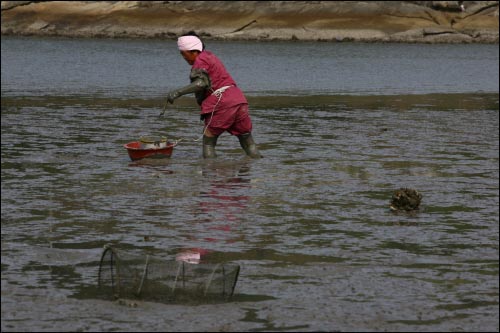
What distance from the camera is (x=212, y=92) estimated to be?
1562 cm

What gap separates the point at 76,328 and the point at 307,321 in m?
1.56

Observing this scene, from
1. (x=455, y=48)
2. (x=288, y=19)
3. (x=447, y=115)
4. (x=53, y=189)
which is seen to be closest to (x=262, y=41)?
(x=288, y=19)

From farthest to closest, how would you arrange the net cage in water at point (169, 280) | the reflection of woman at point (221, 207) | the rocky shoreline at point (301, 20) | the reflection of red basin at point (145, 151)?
1. the rocky shoreline at point (301, 20)
2. the reflection of red basin at point (145, 151)
3. the reflection of woman at point (221, 207)
4. the net cage in water at point (169, 280)

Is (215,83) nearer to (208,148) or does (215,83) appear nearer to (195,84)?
(195,84)

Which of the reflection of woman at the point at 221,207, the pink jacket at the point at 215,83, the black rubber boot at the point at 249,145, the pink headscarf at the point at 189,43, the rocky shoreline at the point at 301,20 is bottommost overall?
the rocky shoreline at the point at 301,20

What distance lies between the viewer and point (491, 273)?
366 inches

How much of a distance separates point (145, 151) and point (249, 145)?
157cm

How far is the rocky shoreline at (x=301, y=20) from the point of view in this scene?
70.4 metres

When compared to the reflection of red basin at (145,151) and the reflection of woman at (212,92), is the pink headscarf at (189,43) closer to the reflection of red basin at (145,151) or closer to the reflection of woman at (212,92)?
the reflection of woman at (212,92)

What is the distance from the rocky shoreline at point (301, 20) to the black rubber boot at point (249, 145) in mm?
54480

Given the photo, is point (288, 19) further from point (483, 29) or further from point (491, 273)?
point (491, 273)

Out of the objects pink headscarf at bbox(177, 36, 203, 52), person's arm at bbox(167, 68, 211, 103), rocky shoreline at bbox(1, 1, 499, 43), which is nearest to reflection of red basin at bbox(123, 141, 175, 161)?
person's arm at bbox(167, 68, 211, 103)

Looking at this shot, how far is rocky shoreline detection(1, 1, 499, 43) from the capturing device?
70.4 m

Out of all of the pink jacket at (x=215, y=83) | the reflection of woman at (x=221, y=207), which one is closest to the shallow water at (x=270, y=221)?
the reflection of woman at (x=221, y=207)
